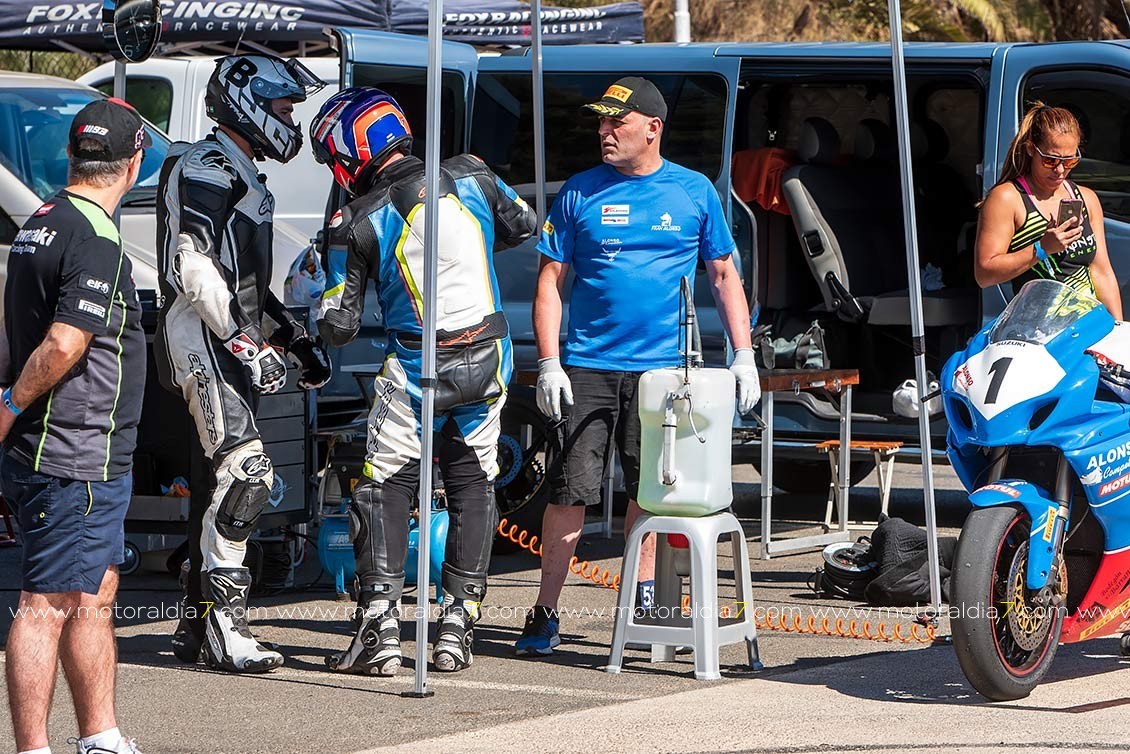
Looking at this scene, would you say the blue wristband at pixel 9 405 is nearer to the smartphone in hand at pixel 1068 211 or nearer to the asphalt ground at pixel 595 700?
the asphalt ground at pixel 595 700

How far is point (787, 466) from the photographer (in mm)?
10672

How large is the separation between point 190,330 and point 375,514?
2.94ft

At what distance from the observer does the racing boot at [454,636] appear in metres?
6.20

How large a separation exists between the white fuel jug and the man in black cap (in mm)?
1921

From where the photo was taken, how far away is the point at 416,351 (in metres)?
6.21

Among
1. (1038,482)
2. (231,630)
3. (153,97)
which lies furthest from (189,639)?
(153,97)

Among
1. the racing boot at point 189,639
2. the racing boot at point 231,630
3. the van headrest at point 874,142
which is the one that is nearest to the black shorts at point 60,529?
the racing boot at point 231,630

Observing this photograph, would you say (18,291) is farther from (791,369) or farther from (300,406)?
(791,369)

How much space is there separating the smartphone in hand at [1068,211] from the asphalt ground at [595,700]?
1.53 meters

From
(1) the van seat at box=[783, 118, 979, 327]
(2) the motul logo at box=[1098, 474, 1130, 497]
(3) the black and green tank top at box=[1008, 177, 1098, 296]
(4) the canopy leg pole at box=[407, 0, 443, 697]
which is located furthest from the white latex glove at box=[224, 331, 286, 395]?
(1) the van seat at box=[783, 118, 979, 327]

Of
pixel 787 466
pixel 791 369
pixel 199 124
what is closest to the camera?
pixel 791 369

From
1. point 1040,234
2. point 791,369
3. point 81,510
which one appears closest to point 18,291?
point 81,510

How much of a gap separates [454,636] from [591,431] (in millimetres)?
880

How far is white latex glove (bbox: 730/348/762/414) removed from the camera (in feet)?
20.8
